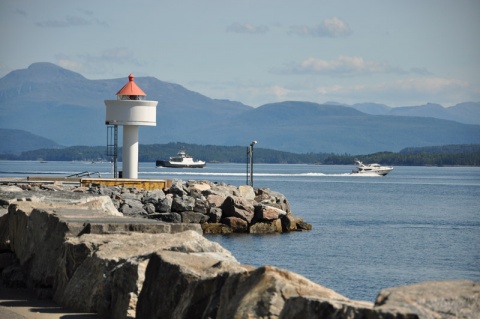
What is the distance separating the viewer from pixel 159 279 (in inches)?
303

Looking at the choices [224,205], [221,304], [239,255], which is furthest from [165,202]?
[221,304]

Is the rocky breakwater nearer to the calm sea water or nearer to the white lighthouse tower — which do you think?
the calm sea water

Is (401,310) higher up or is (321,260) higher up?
(401,310)

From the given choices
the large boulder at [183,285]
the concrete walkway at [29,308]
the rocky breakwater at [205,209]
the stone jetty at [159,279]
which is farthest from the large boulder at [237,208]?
the large boulder at [183,285]

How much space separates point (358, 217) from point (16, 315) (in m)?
38.0

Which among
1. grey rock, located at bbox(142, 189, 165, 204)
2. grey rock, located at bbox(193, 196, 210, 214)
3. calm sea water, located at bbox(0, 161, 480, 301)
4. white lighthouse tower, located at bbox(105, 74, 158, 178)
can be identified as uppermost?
white lighthouse tower, located at bbox(105, 74, 158, 178)

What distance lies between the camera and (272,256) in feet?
84.7

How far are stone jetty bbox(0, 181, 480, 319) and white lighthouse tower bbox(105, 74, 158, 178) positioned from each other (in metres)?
18.1

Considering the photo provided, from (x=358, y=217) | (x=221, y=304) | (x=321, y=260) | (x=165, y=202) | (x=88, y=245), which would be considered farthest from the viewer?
(x=358, y=217)

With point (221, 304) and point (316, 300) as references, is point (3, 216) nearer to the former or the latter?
point (221, 304)

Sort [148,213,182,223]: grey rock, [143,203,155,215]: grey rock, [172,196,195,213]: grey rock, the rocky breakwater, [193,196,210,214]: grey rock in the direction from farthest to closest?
1. [193,196,210,214]: grey rock
2. [172,196,195,213]: grey rock
3. the rocky breakwater
4. [143,203,155,215]: grey rock
5. [148,213,182,223]: grey rock

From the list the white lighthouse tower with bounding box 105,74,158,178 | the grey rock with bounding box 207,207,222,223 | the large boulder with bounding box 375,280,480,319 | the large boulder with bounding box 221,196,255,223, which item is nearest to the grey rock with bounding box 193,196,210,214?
the grey rock with bounding box 207,207,222,223

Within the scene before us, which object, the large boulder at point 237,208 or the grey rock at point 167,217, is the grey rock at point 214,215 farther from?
the grey rock at point 167,217

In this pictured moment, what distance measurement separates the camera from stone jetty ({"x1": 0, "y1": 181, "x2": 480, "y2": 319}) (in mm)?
5398
